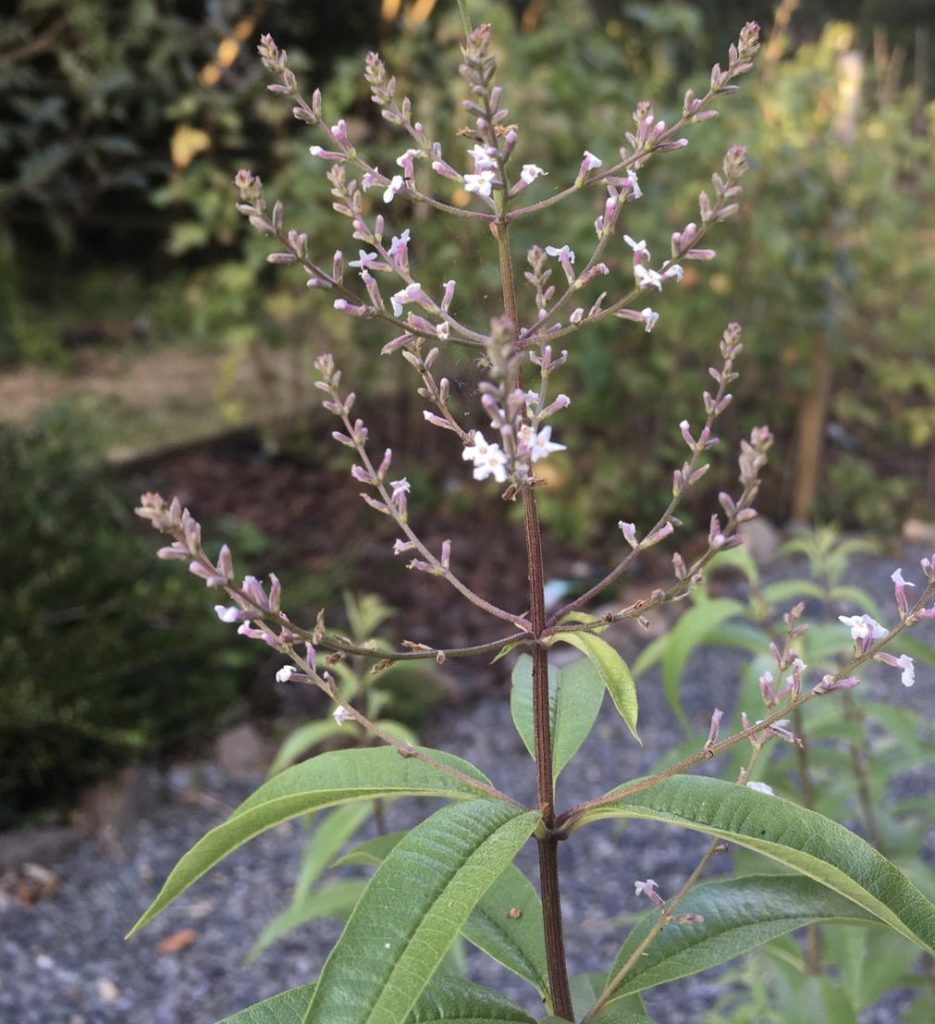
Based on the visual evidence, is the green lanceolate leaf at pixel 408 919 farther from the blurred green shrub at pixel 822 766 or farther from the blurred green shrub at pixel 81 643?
the blurred green shrub at pixel 81 643

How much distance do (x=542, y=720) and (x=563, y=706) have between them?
0.15m

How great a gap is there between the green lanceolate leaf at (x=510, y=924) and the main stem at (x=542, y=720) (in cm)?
5

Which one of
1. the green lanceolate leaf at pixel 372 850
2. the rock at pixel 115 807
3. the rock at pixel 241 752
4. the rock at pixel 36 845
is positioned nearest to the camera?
the green lanceolate leaf at pixel 372 850

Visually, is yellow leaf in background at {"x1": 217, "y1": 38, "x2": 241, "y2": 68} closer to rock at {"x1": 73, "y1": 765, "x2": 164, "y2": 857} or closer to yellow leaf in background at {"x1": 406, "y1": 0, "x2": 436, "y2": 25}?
yellow leaf in background at {"x1": 406, "y1": 0, "x2": 436, "y2": 25}

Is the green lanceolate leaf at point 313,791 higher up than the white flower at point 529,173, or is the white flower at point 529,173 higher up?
the white flower at point 529,173

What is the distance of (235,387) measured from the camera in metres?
5.91

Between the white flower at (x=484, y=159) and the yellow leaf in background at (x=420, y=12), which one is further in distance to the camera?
the yellow leaf in background at (x=420, y=12)

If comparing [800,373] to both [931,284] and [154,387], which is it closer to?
[931,284]

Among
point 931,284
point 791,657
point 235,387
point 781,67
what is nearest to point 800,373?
point 931,284

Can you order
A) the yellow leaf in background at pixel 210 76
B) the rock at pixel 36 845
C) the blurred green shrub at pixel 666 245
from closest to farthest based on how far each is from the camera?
1. the rock at pixel 36 845
2. the blurred green shrub at pixel 666 245
3. the yellow leaf in background at pixel 210 76

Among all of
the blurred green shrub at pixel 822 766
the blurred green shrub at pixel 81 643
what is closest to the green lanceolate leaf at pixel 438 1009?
the blurred green shrub at pixel 822 766

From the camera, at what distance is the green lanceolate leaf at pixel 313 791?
815mm

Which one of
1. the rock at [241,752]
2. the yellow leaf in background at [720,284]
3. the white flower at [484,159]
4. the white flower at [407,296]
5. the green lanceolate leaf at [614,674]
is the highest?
the yellow leaf in background at [720,284]

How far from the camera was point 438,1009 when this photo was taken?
0.91 m
